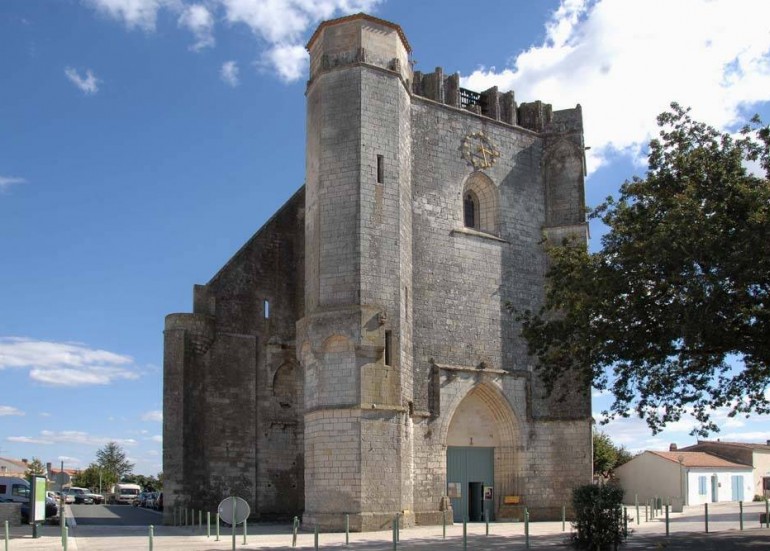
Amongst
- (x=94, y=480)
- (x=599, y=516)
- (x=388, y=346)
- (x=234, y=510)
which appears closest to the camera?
(x=234, y=510)

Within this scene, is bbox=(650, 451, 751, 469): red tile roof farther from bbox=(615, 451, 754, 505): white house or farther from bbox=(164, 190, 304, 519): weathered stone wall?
bbox=(164, 190, 304, 519): weathered stone wall

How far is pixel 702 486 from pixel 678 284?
31958 millimetres

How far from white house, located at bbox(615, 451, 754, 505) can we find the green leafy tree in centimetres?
2461

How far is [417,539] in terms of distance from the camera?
62.1 ft

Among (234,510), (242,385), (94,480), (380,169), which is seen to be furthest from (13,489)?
(94,480)

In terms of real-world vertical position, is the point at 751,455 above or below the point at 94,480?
above

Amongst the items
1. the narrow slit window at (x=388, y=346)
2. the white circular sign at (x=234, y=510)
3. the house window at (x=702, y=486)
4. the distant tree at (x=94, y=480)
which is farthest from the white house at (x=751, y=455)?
the distant tree at (x=94, y=480)

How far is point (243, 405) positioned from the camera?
26.4 m

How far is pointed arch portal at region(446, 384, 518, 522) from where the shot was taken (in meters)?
25.9

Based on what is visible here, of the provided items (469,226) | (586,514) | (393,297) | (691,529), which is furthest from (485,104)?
(586,514)

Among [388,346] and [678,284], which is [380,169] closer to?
[388,346]

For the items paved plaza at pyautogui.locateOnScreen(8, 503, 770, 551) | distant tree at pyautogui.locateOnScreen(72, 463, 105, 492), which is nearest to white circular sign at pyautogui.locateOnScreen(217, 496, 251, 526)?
paved plaza at pyautogui.locateOnScreen(8, 503, 770, 551)

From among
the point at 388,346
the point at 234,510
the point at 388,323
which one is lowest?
the point at 234,510

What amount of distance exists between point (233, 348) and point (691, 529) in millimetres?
13667
